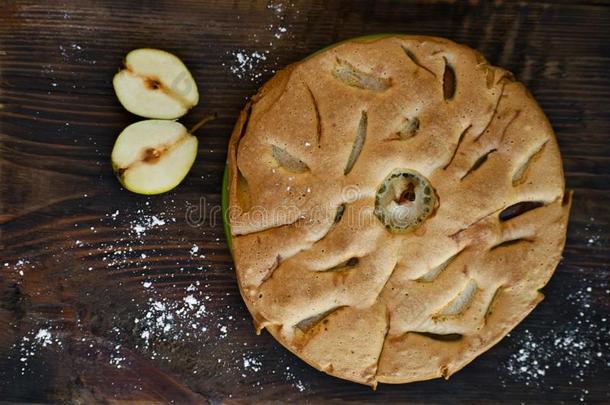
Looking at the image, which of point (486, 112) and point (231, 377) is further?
point (231, 377)

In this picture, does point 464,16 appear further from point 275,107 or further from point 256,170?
point 256,170

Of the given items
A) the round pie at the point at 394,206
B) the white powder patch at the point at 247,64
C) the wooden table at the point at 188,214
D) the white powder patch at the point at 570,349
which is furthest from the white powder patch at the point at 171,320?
the white powder patch at the point at 570,349

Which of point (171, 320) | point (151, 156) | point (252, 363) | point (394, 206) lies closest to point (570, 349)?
point (394, 206)

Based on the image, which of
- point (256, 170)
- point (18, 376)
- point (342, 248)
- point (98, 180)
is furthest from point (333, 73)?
point (18, 376)

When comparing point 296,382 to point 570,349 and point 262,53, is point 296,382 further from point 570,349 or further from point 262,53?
point 262,53

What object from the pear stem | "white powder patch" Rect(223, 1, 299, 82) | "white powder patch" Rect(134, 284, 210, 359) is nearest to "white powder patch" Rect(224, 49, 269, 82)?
"white powder patch" Rect(223, 1, 299, 82)

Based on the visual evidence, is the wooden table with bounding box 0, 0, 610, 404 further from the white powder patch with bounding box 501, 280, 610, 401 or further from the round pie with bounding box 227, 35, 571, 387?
the round pie with bounding box 227, 35, 571, 387
